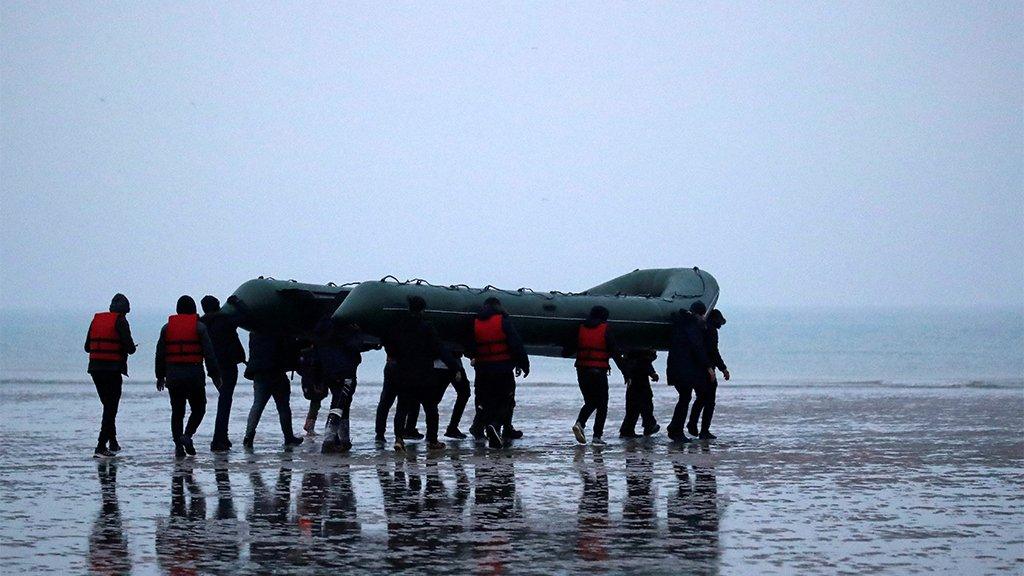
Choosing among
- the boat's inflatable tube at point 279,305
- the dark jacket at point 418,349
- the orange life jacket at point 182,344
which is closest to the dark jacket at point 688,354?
the dark jacket at point 418,349

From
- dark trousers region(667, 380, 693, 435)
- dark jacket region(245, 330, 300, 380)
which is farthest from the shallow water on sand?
dark jacket region(245, 330, 300, 380)

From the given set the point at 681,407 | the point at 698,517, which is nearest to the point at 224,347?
the point at 681,407

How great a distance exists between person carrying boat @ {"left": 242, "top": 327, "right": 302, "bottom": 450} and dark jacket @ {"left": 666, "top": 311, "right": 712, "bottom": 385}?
14.3ft

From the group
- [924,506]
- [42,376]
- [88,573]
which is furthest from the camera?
[42,376]

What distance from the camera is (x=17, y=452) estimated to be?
14625 millimetres

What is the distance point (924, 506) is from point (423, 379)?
594 centimetres

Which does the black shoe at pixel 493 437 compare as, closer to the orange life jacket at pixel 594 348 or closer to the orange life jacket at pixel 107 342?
the orange life jacket at pixel 594 348

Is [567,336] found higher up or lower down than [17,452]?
higher up

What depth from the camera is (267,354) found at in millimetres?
15781

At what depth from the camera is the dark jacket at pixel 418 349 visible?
48.1ft

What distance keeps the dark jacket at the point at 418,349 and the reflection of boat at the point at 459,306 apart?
857 millimetres

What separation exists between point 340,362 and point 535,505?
5173 mm

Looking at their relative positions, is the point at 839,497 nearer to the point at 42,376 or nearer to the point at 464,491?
the point at 464,491

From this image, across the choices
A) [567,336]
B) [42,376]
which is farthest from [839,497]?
[42,376]
